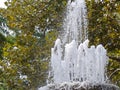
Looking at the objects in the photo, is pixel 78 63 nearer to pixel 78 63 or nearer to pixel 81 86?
pixel 78 63

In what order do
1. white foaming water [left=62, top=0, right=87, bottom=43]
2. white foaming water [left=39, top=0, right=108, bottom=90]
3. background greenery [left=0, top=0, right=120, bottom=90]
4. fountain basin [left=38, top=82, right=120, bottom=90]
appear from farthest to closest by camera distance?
background greenery [left=0, top=0, right=120, bottom=90], white foaming water [left=62, top=0, right=87, bottom=43], white foaming water [left=39, top=0, right=108, bottom=90], fountain basin [left=38, top=82, right=120, bottom=90]

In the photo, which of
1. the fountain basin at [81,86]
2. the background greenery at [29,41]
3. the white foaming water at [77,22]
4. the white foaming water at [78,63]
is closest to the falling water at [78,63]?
the white foaming water at [78,63]

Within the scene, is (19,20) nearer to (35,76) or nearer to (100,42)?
(35,76)

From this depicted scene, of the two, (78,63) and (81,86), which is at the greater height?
(78,63)

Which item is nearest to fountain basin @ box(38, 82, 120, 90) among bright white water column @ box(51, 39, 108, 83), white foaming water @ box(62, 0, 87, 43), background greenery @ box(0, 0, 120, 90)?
bright white water column @ box(51, 39, 108, 83)

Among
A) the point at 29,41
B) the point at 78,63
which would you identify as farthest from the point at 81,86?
the point at 29,41

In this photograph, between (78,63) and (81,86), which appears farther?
(78,63)

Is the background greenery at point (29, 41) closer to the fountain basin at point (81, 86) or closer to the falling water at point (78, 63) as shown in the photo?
the falling water at point (78, 63)

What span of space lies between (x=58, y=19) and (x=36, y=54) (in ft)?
5.51

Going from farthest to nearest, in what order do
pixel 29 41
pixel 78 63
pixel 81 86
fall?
pixel 29 41
pixel 78 63
pixel 81 86

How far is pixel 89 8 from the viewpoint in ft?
49.9

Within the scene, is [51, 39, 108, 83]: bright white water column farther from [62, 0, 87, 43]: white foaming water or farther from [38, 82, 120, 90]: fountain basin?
[62, 0, 87, 43]: white foaming water

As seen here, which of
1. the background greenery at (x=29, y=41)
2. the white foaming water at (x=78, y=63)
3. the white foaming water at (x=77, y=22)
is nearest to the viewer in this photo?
the white foaming water at (x=78, y=63)

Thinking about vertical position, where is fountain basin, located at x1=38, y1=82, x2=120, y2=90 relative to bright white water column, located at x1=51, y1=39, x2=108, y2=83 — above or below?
below
